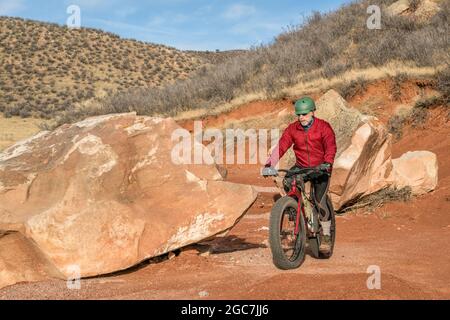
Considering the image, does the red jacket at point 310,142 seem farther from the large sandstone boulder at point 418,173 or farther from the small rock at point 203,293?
the large sandstone boulder at point 418,173

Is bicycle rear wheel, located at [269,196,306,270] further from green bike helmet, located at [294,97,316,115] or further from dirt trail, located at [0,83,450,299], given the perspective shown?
green bike helmet, located at [294,97,316,115]

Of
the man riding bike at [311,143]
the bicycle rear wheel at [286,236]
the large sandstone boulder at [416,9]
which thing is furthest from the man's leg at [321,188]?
the large sandstone boulder at [416,9]

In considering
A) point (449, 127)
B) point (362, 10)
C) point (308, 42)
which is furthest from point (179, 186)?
point (362, 10)

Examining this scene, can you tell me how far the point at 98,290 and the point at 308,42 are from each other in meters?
19.1

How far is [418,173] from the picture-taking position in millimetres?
10555

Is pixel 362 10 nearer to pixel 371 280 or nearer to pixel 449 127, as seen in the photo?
pixel 449 127

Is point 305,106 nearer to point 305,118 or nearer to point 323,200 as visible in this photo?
point 305,118

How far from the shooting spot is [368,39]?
20281mm

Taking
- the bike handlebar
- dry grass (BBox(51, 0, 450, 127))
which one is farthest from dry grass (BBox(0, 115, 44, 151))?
the bike handlebar

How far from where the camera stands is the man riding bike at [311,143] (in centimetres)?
594

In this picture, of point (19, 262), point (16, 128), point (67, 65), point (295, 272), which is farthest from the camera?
point (67, 65)

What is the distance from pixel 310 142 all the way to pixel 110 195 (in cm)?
229

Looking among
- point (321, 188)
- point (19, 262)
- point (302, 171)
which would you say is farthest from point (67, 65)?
point (302, 171)

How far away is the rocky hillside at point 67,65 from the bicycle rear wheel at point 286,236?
103ft
